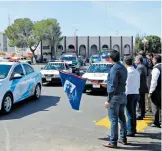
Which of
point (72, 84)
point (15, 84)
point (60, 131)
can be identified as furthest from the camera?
point (15, 84)

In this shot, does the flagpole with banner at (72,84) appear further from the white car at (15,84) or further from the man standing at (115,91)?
the white car at (15,84)

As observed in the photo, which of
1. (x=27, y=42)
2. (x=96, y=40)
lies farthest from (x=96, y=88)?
(x=96, y=40)

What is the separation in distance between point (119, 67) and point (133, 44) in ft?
258

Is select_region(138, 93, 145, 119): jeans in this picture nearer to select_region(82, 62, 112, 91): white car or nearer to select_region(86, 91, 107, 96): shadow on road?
select_region(82, 62, 112, 91): white car

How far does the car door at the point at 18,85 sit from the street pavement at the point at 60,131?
1.38 feet

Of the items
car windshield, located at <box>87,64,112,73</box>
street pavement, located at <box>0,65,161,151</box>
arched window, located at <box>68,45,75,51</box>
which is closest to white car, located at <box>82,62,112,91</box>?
car windshield, located at <box>87,64,112,73</box>

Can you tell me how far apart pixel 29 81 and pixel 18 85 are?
115 centimetres

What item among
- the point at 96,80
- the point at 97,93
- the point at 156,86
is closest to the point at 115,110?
the point at 156,86

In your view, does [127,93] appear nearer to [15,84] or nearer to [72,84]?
[72,84]

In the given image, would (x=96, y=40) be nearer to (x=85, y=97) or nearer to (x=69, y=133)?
(x=85, y=97)

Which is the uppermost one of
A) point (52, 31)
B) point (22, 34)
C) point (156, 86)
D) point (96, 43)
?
point (52, 31)

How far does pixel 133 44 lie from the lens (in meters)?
82.7

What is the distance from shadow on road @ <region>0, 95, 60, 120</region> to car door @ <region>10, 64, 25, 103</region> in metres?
0.38

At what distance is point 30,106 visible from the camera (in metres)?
10.5
